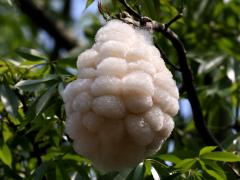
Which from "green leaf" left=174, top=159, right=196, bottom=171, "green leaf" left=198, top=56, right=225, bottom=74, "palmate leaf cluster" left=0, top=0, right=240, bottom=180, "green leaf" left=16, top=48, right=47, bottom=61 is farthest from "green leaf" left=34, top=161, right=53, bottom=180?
"green leaf" left=198, top=56, right=225, bottom=74

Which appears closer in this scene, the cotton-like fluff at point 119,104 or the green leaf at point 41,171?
the cotton-like fluff at point 119,104

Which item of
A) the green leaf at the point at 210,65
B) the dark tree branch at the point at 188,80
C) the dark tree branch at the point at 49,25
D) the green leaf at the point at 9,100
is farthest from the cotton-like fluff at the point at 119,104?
the dark tree branch at the point at 49,25

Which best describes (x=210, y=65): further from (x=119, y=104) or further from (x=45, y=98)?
(x=119, y=104)

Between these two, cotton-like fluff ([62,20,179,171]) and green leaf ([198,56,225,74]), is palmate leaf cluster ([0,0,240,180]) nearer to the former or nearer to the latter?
green leaf ([198,56,225,74])

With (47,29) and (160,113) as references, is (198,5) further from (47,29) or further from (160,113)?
(160,113)

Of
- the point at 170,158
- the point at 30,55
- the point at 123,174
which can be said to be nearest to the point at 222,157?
the point at 170,158

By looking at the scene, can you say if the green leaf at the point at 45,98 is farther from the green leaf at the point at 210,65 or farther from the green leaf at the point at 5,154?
the green leaf at the point at 210,65

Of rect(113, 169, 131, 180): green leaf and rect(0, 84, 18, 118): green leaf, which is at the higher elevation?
rect(0, 84, 18, 118): green leaf
